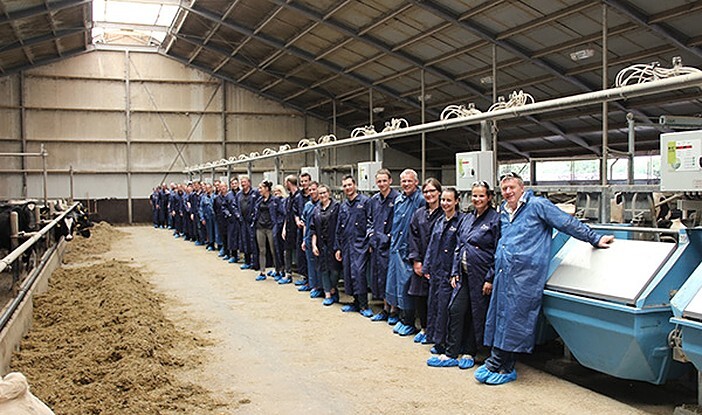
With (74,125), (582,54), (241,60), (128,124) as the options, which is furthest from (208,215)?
(74,125)

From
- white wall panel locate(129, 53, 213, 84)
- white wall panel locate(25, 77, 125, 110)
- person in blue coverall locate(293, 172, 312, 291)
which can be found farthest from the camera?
white wall panel locate(129, 53, 213, 84)

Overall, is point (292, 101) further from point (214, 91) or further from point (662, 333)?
point (662, 333)

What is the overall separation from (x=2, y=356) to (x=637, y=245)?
14.8 feet

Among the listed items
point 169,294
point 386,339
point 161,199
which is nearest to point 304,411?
point 386,339

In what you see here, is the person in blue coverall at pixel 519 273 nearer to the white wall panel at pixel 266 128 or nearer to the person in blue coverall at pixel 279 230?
the person in blue coverall at pixel 279 230

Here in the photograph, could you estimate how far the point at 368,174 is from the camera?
7.51 metres

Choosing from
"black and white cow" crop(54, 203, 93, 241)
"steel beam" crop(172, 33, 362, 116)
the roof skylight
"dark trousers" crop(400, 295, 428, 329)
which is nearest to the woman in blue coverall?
"dark trousers" crop(400, 295, 428, 329)

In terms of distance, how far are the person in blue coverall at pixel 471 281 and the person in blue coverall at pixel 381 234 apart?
4.86 ft

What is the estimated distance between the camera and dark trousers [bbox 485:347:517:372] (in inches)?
175

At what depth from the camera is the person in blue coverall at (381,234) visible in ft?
20.8

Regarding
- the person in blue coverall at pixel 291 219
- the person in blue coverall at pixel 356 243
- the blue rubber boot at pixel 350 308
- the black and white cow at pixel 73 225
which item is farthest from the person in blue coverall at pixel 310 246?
the black and white cow at pixel 73 225

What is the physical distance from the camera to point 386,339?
5758mm

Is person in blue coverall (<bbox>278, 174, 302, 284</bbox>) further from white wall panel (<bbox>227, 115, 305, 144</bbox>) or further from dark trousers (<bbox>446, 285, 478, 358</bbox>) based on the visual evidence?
white wall panel (<bbox>227, 115, 305, 144</bbox>)

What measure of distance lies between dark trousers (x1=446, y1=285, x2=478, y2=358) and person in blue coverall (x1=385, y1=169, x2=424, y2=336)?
1026 millimetres
